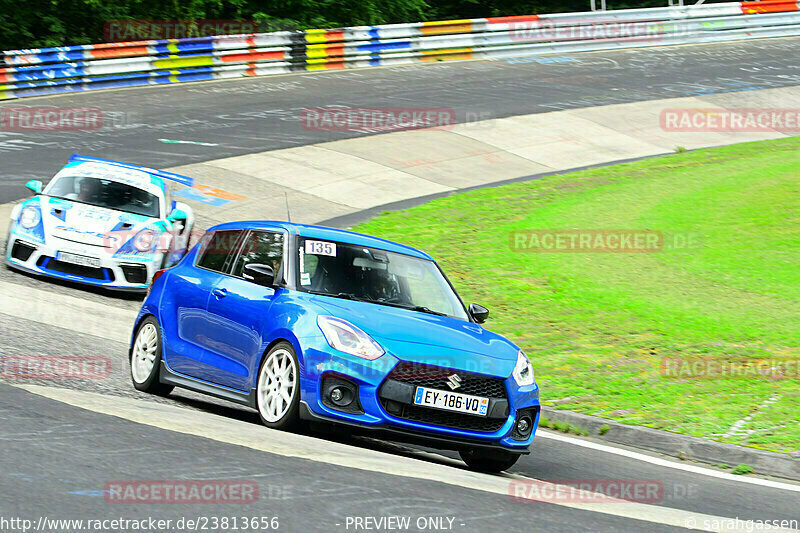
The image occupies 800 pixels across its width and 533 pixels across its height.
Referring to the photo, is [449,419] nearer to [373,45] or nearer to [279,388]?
[279,388]

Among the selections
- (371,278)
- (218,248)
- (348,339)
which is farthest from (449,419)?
(218,248)

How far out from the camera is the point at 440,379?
7102mm

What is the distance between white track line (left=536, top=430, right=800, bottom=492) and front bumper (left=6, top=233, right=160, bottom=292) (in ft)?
20.2

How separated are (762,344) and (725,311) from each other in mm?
1482

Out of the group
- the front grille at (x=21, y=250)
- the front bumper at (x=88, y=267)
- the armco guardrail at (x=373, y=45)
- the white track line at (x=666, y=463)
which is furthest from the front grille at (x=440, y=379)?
the armco guardrail at (x=373, y=45)

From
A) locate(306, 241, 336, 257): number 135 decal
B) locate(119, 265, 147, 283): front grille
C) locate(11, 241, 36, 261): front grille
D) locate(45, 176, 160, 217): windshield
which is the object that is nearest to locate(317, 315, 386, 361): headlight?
locate(306, 241, 336, 257): number 135 decal

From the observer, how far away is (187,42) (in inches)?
1155

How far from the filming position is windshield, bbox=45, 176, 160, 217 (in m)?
13.9

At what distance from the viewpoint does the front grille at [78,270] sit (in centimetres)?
1313

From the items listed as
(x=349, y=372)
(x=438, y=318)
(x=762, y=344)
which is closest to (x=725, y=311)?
(x=762, y=344)

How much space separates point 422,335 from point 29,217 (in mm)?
7837

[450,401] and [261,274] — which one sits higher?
[261,274]

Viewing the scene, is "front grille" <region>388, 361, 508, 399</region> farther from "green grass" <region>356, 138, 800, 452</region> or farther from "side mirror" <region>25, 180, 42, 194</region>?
"side mirror" <region>25, 180, 42, 194</region>

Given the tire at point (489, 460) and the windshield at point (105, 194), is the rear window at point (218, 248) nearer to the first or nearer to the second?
the tire at point (489, 460)
